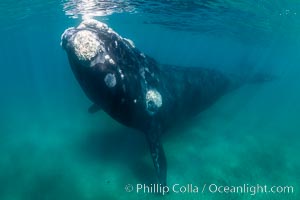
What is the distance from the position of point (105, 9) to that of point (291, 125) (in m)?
20.6

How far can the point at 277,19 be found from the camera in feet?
92.4

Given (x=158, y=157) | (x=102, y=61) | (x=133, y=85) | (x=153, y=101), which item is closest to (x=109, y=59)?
(x=102, y=61)

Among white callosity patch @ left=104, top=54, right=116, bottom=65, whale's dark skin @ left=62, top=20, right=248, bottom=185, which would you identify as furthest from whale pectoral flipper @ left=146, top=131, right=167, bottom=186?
white callosity patch @ left=104, top=54, right=116, bottom=65

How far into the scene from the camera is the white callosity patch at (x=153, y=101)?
11.2m

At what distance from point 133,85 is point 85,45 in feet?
8.71

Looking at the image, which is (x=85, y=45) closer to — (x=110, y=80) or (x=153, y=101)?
(x=110, y=80)

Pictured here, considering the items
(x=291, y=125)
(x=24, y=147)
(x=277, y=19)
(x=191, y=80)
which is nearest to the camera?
(x=191, y=80)

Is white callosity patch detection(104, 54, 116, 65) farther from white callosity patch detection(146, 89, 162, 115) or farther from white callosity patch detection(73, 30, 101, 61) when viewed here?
white callosity patch detection(146, 89, 162, 115)

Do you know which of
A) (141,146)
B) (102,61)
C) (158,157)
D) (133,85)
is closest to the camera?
(102,61)

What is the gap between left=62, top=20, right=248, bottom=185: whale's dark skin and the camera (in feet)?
29.0

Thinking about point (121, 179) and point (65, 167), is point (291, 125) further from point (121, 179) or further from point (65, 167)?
point (65, 167)

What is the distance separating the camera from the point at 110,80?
30.5 feet

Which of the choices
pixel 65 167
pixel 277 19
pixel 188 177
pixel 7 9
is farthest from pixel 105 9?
pixel 188 177

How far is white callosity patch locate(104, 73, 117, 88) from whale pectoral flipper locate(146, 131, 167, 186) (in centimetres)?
311
